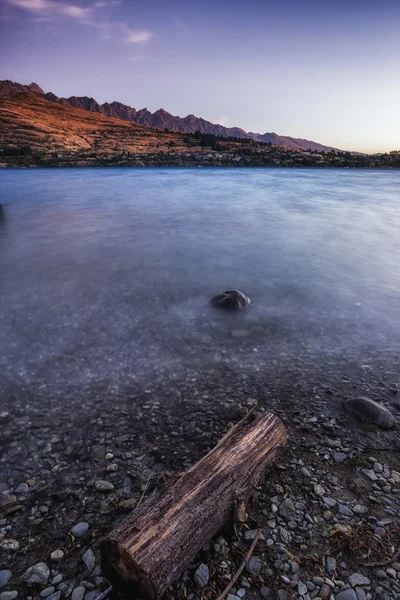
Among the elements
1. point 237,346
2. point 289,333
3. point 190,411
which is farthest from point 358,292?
point 190,411

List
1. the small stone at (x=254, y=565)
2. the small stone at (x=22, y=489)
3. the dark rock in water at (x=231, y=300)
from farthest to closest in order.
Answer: the dark rock in water at (x=231, y=300) < the small stone at (x=22, y=489) < the small stone at (x=254, y=565)

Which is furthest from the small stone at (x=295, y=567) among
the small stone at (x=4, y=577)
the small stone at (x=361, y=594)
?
the small stone at (x=4, y=577)

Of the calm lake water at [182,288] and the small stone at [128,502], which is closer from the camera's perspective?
the small stone at [128,502]

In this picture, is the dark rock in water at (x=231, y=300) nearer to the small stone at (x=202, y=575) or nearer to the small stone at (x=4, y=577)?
the small stone at (x=202, y=575)

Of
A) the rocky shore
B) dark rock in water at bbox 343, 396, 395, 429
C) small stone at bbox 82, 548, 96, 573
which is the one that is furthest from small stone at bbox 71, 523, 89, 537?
dark rock in water at bbox 343, 396, 395, 429

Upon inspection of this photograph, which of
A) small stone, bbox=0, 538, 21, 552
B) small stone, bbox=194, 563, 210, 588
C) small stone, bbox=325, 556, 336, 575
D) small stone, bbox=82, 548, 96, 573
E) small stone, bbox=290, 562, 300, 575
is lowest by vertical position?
small stone, bbox=0, 538, 21, 552

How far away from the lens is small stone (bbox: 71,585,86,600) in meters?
2.71

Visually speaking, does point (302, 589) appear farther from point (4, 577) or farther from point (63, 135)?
point (63, 135)

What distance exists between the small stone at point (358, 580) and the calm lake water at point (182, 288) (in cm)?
329

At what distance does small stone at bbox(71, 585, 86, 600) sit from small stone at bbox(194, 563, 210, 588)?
949 millimetres

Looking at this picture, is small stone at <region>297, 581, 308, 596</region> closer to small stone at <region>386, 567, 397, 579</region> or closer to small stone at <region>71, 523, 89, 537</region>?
small stone at <region>386, 567, 397, 579</region>

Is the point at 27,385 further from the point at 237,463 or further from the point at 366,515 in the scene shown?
the point at 366,515

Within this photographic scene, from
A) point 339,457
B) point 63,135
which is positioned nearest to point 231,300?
point 339,457

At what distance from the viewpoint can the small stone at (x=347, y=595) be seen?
2691 millimetres
